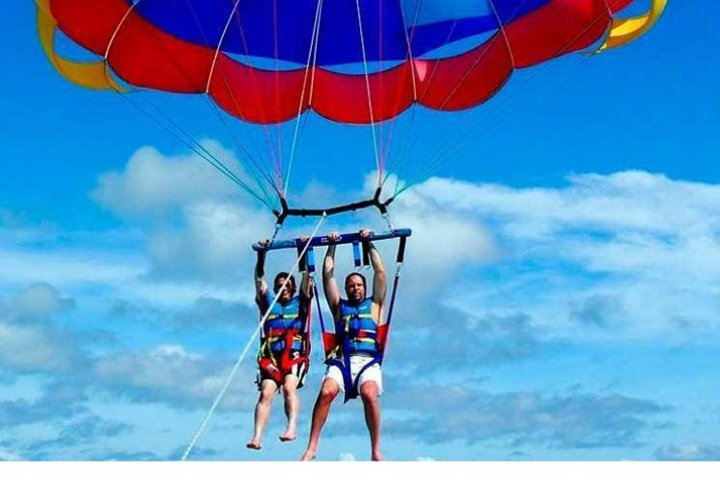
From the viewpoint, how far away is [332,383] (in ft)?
30.4

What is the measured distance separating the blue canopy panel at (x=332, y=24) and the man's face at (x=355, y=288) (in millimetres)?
3821

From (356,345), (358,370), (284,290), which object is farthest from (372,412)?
(284,290)

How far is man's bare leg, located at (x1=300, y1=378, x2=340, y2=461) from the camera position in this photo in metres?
9.09

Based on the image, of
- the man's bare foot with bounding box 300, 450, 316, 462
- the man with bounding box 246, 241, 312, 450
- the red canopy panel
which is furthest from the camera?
the red canopy panel

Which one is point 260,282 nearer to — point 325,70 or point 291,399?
point 291,399

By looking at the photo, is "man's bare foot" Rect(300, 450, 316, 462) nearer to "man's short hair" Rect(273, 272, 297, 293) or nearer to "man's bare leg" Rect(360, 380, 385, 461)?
"man's bare leg" Rect(360, 380, 385, 461)

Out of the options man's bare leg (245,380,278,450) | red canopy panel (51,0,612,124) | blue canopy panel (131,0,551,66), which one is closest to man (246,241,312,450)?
man's bare leg (245,380,278,450)

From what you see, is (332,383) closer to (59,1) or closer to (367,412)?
(367,412)

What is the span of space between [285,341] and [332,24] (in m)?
4.21

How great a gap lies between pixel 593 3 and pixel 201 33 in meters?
4.24

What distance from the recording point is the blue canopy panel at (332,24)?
12.1m

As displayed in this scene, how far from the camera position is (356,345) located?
9438mm

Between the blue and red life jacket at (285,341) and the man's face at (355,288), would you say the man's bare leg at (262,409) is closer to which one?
the blue and red life jacket at (285,341)
